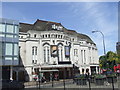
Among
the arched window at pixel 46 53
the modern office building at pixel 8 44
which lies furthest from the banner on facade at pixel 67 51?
the modern office building at pixel 8 44

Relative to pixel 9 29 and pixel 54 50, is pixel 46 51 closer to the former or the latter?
pixel 54 50

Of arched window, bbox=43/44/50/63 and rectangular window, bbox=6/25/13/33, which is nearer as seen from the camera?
rectangular window, bbox=6/25/13/33

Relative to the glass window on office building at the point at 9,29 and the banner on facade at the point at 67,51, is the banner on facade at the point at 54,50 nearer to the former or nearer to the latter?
the banner on facade at the point at 67,51

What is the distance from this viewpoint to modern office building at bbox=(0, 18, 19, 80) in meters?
30.7

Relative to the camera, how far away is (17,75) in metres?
38.8

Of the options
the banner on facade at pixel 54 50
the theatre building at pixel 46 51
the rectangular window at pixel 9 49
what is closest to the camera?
the rectangular window at pixel 9 49

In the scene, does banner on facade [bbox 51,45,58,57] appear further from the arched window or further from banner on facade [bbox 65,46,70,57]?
banner on facade [bbox 65,46,70,57]

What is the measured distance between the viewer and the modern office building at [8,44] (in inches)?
1208

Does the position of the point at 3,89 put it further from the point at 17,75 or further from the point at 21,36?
the point at 21,36

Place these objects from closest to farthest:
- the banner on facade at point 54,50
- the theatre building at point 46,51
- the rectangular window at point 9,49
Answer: the rectangular window at point 9,49 < the theatre building at point 46,51 < the banner on facade at point 54,50

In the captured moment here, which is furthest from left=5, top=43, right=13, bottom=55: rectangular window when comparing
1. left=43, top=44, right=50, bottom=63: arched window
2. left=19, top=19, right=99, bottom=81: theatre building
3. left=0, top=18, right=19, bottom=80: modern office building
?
left=43, top=44, right=50, bottom=63: arched window

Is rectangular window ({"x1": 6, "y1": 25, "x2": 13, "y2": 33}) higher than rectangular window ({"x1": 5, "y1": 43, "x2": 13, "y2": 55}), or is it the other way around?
rectangular window ({"x1": 6, "y1": 25, "x2": 13, "y2": 33})

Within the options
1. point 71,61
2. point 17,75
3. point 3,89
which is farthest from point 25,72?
point 3,89

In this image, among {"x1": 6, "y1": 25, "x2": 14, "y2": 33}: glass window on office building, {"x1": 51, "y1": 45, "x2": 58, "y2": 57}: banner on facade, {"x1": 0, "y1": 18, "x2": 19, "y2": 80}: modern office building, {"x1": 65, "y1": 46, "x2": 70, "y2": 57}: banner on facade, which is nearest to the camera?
{"x1": 0, "y1": 18, "x2": 19, "y2": 80}: modern office building
